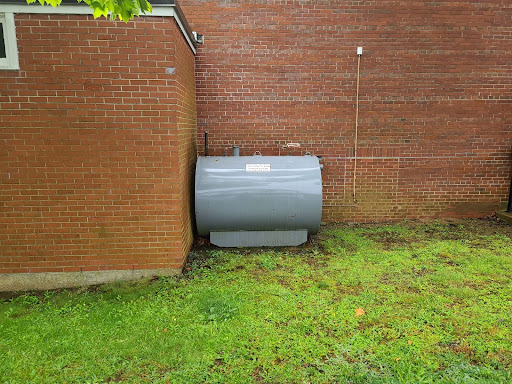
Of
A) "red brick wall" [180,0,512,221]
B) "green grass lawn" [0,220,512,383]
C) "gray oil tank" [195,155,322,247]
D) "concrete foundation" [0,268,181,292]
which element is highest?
"red brick wall" [180,0,512,221]

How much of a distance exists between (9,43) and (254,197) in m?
3.55

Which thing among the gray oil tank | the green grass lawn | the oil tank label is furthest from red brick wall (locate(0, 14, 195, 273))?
the oil tank label

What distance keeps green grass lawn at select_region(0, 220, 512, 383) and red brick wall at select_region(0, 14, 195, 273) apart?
0.55 m

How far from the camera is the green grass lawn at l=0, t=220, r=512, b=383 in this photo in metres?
2.87

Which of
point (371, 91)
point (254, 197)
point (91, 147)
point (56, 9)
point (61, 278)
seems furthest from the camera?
point (371, 91)

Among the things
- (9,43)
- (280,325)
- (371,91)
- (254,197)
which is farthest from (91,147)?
(371,91)

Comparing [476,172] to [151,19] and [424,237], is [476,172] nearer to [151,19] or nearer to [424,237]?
[424,237]

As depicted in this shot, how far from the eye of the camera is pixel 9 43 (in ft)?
13.0

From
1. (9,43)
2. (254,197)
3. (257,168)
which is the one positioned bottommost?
(254,197)

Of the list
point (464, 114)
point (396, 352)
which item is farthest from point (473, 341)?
point (464, 114)

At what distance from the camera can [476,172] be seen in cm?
717

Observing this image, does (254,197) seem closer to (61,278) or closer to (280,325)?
(280,325)

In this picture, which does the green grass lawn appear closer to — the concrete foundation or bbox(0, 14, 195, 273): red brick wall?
the concrete foundation

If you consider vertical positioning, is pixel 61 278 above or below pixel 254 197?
below
